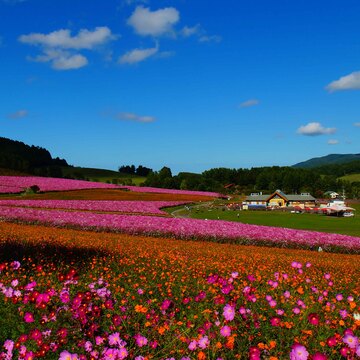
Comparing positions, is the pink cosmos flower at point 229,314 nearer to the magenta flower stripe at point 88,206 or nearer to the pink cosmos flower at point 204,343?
the pink cosmos flower at point 204,343

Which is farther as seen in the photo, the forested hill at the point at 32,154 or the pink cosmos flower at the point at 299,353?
the forested hill at the point at 32,154

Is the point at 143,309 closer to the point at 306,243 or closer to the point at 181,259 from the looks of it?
the point at 181,259

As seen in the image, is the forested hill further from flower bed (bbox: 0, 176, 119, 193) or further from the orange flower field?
the orange flower field

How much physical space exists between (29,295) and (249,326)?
9.52 ft

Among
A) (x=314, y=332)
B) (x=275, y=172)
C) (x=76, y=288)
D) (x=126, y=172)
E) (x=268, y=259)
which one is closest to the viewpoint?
(x=314, y=332)

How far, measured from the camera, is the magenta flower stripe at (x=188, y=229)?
24656mm

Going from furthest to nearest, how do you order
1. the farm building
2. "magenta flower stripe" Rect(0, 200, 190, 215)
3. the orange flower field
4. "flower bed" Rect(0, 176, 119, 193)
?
the farm building → "flower bed" Rect(0, 176, 119, 193) → "magenta flower stripe" Rect(0, 200, 190, 215) → the orange flower field

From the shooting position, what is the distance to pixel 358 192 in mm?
127375

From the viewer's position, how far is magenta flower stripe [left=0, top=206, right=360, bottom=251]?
80.9ft

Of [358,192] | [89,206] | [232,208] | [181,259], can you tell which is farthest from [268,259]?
[358,192]

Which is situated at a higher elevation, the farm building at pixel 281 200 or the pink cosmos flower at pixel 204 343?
the pink cosmos flower at pixel 204 343

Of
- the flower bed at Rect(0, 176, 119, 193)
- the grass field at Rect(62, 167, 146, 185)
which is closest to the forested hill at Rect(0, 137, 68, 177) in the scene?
the grass field at Rect(62, 167, 146, 185)

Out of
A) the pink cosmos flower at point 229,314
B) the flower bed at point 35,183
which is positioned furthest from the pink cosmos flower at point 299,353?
the flower bed at point 35,183

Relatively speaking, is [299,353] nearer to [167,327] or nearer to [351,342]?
[351,342]
